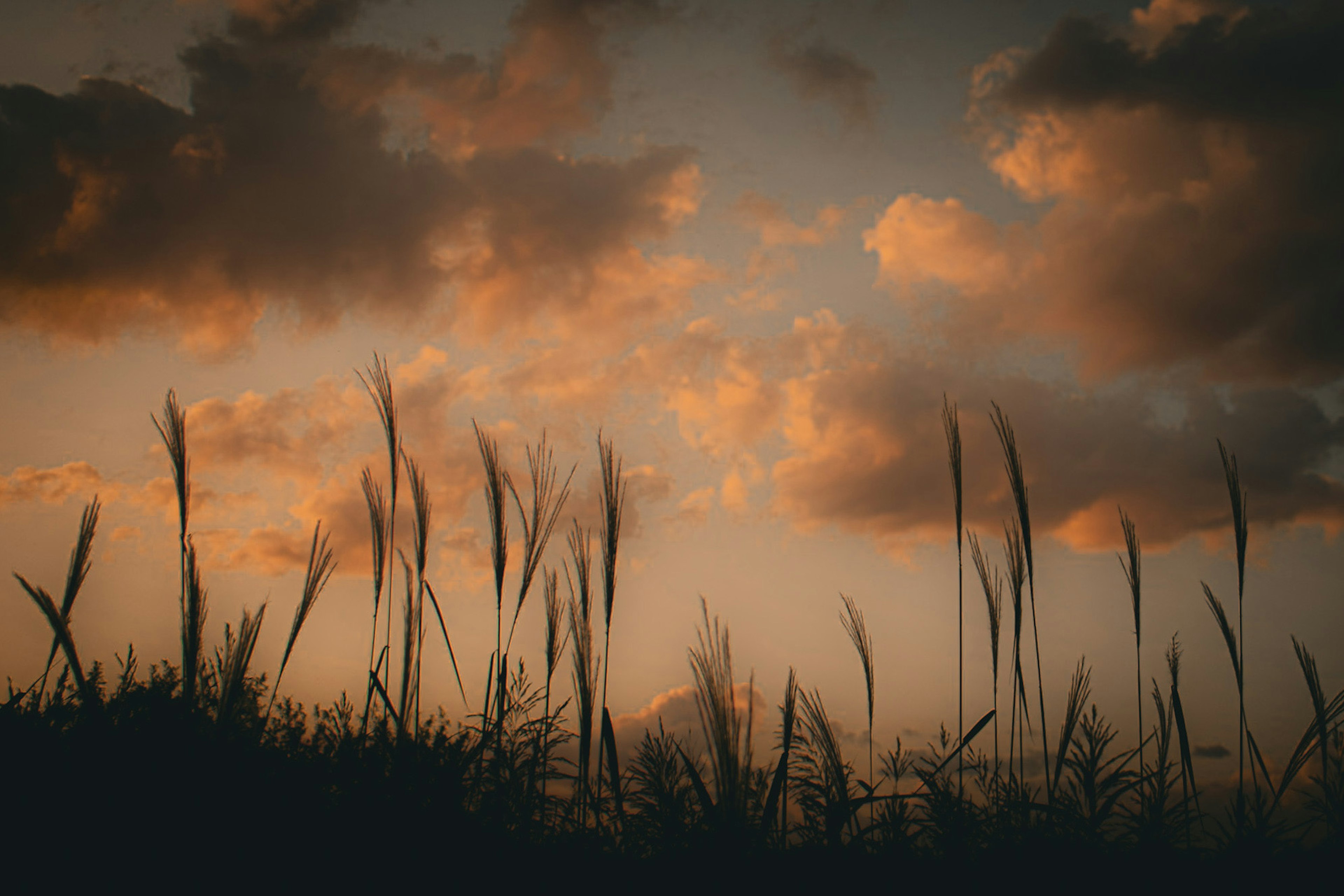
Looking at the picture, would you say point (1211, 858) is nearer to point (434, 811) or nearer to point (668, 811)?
point (668, 811)

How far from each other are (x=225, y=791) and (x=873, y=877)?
2223mm

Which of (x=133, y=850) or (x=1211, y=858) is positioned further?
(x=1211, y=858)

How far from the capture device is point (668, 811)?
276cm

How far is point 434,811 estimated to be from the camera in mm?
2320

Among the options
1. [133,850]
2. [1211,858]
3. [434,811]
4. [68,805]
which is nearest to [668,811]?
[434,811]

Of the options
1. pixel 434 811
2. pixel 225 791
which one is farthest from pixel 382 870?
pixel 225 791

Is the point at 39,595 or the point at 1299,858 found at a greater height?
the point at 39,595

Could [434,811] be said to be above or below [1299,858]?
above

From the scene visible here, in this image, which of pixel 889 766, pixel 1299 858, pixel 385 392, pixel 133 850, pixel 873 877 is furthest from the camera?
pixel 889 766

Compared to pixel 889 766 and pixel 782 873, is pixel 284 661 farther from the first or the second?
pixel 889 766

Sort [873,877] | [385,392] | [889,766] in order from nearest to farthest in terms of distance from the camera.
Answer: [873,877] < [385,392] < [889,766]

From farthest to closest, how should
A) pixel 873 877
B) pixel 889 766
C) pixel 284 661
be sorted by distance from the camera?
pixel 889 766 → pixel 284 661 → pixel 873 877

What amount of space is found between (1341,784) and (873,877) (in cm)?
282

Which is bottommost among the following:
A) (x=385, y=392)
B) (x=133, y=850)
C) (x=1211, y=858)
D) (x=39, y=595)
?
(x=1211, y=858)
